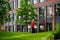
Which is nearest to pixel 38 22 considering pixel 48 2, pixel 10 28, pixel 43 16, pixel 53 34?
pixel 43 16

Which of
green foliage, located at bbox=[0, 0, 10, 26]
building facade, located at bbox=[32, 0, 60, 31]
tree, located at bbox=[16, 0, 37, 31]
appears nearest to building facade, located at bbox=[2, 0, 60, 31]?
building facade, located at bbox=[32, 0, 60, 31]

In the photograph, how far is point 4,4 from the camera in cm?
3303

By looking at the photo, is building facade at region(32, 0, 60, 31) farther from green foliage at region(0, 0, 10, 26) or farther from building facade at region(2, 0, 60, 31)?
green foliage at region(0, 0, 10, 26)

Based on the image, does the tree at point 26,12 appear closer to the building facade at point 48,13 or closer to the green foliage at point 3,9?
the building facade at point 48,13

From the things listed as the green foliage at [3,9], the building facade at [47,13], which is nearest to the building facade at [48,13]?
the building facade at [47,13]

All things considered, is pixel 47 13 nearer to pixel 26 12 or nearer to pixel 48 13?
pixel 48 13

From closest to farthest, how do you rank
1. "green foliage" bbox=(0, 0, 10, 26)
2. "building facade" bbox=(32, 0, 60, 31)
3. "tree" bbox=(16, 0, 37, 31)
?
1. "green foliage" bbox=(0, 0, 10, 26)
2. "tree" bbox=(16, 0, 37, 31)
3. "building facade" bbox=(32, 0, 60, 31)

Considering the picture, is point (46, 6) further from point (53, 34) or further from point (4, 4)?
point (53, 34)

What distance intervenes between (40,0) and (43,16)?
14.8 ft

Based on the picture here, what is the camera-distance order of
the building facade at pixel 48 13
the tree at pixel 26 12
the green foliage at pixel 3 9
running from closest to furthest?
the green foliage at pixel 3 9, the tree at pixel 26 12, the building facade at pixel 48 13

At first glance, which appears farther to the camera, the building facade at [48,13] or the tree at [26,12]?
the building facade at [48,13]

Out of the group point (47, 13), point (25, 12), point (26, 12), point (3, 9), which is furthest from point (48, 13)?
point (3, 9)

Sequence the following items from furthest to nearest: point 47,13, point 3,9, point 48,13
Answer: point 47,13 → point 48,13 → point 3,9

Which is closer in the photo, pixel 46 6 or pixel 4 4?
pixel 4 4
